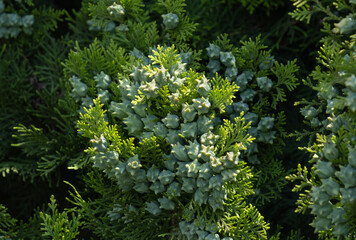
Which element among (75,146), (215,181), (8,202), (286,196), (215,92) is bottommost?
(8,202)

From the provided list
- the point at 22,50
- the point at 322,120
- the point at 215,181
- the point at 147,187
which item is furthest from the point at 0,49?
the point at 322,120

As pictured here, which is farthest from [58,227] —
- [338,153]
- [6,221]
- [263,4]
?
[263,4]

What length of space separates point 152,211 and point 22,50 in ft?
2.72

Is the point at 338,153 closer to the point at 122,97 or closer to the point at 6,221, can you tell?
the point at 122,97

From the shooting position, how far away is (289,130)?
5.05 ft

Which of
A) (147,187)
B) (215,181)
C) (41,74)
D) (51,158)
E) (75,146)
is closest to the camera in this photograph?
(215,181)

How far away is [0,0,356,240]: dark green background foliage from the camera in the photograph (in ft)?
4.00

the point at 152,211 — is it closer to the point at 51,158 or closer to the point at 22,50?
the point at 51,158

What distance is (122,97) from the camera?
4.23ft

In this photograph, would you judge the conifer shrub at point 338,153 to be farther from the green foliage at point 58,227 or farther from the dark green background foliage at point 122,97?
the green foliage at point 58,227

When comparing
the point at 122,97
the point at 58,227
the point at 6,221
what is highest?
the point at 122,97

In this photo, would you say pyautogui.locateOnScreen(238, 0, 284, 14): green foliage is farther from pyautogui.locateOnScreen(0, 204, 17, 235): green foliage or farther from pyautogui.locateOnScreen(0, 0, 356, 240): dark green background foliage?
pyautogui.locateOnScreen(0, 204, 17, 235): green foliage

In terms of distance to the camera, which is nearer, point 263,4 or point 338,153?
point 338,153

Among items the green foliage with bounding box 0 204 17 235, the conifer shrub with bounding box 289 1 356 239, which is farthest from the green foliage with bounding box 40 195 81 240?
the conifer shrub with bounding box 289 1 356 239
